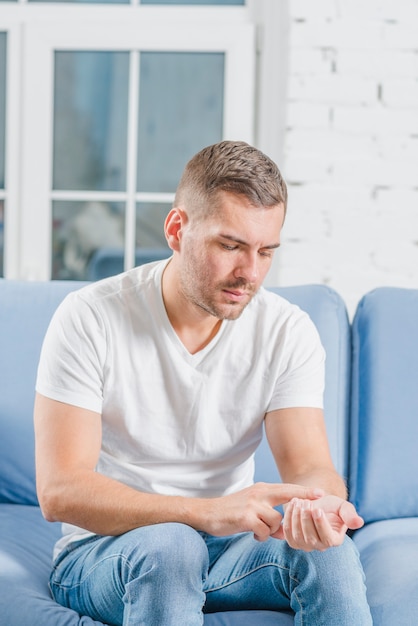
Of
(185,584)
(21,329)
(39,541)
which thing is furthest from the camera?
(21,329)

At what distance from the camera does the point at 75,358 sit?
1.49 m

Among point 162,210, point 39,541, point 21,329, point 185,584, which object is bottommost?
point 39,541

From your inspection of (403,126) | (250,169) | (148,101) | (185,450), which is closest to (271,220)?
(250,169)

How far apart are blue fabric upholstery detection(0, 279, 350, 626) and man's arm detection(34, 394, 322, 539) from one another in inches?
10.5

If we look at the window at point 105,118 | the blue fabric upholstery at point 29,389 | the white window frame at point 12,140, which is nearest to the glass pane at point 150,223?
the window at point 105,118

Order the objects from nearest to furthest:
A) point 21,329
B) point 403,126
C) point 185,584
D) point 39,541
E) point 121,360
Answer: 1. point 185,584
2. point 121,360
3. point 39,541
4. point 21,329
5. point 403,126

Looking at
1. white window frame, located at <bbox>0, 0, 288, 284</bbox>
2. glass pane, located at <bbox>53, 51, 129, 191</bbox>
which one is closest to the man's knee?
white window frame, located at <bbox>0, 0, 288, 284</bbox>

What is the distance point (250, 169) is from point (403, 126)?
124 centimetres

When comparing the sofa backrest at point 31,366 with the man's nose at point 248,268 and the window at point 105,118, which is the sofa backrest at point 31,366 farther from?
the window at point 105,118

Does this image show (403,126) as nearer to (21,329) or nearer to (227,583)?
(21,329)

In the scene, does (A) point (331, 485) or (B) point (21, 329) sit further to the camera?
(B) point (21, 329)

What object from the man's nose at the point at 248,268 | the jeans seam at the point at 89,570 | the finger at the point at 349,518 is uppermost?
the man's nose at the point at 248,268

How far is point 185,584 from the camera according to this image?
126 centimetres

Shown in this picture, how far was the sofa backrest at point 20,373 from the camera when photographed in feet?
6.18
